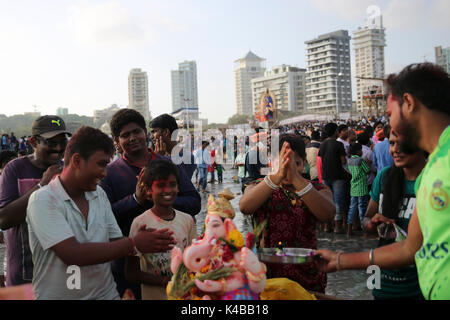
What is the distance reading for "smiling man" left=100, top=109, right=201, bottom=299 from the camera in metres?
3.14

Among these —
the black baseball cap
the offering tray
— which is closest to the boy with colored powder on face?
the offering tray

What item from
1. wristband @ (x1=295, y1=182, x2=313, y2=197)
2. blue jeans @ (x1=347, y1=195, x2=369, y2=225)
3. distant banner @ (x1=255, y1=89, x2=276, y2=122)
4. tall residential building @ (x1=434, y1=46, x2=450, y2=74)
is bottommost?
blue jeans @ (x1=347, y1=195, x2=369, y2=225)

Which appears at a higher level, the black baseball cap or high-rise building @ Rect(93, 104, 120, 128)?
high-rise building @ Rect(93, 104, 120, 128)

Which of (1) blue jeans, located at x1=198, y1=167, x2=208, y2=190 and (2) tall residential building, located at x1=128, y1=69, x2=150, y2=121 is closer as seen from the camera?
(1) blue jeans, located at x1=198, y1=167, x2=208, y2=190

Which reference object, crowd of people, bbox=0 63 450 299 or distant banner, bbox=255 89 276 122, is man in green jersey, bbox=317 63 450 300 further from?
distant banner, bbox=255 89 276 122

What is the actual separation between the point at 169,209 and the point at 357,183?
5930mm

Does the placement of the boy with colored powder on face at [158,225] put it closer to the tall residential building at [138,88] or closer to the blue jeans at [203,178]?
the blue jeans at [203,178]

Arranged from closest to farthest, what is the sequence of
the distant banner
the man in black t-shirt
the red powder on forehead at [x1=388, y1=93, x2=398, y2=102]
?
the red powder on forehead at [x1=388, y1=93, x2=398, y2=102], the man in black t-shirt, the distant banner

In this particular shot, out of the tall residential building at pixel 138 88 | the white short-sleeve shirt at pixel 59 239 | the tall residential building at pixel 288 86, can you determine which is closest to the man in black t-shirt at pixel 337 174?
the white short-sleeve shirt at pixel 59 239

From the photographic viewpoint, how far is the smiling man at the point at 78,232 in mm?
2262

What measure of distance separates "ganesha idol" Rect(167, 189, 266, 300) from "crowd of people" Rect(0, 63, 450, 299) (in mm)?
237

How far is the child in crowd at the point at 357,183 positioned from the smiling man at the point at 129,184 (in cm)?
543

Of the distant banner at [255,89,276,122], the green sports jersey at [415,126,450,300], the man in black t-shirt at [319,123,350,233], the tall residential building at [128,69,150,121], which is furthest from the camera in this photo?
the tall residential building at [128,69,150,121]
